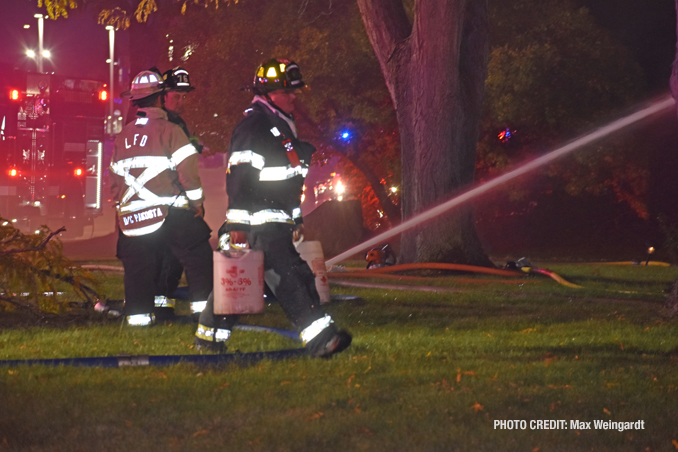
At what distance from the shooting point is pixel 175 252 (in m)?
6.73

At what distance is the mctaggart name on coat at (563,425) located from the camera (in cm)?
399

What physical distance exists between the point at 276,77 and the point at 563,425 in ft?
9.02

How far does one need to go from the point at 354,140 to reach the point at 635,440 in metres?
19.4

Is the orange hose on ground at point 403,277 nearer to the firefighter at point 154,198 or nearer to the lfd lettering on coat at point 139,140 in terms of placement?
the firefighter at point 154,198

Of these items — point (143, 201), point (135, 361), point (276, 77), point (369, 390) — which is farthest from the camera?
point (143, 201)

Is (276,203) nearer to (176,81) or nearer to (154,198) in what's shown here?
(154,198)

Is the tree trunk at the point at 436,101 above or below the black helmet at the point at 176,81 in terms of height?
above

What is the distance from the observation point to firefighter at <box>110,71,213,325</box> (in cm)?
Answer: 661

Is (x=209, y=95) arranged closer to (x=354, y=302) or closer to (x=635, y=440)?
(x=354, y=302)

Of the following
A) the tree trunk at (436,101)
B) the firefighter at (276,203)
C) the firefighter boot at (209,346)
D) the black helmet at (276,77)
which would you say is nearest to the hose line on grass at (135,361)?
the firefighter boot at (209,346)

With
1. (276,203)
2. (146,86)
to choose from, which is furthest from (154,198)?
(276,203)

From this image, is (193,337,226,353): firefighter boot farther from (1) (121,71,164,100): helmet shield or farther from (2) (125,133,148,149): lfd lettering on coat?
(1) (121,71,164,100): helmet shield

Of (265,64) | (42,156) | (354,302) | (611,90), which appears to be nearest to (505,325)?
(354,302)

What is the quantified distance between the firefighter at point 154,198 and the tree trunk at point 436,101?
6312 mm
